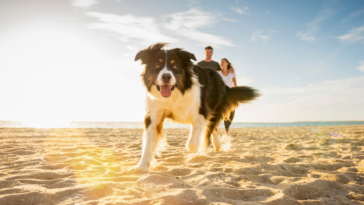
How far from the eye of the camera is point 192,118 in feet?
11.4

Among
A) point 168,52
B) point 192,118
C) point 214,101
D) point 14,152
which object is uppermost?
point 168,52

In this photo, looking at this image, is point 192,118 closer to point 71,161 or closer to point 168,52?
point 168,52

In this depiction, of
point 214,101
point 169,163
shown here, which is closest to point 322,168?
point 214,101

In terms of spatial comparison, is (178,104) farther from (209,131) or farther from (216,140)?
(216,140)

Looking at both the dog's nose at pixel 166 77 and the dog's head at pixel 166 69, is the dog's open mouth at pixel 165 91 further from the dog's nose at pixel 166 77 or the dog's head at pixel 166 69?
the dog's nose at pixel 166 77

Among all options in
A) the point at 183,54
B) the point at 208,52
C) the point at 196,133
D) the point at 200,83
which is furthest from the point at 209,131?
the point at 208,52

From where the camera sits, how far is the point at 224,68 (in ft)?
19.5

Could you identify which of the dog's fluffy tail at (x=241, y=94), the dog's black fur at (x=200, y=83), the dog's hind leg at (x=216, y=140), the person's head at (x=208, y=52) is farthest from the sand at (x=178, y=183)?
the person's head at (x=208, y=52)

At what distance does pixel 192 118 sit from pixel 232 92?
1.60m

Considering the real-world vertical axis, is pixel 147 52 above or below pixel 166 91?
above

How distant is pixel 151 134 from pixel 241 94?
2.40 m

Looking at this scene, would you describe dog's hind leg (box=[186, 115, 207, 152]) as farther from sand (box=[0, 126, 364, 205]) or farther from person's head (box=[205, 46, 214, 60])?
person's head (box=[205, 46, 214, 60])

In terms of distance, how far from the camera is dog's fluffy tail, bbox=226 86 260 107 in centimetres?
466

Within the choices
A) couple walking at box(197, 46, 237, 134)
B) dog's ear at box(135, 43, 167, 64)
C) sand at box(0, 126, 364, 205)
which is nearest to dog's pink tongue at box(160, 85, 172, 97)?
dog's ear at box(135, 43, 167, 64)
